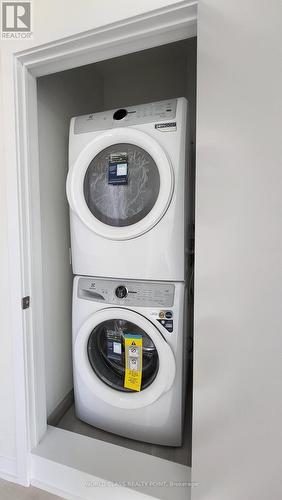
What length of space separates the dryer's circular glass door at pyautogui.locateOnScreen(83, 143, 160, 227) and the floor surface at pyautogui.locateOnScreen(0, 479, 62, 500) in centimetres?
121

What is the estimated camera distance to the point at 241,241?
1.58 ft

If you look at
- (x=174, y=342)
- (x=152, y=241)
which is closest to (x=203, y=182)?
(x=152, y=241)

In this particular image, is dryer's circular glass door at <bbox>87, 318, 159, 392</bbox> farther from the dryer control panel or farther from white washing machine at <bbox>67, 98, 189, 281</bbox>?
white washing machine at <bbox>67, 98, 189, 281</bbox>

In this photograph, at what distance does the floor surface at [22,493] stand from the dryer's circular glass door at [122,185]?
1.21 meters

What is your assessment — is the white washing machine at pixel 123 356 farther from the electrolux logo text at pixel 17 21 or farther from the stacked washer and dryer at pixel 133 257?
the electrolux logo text at pixel 17 21

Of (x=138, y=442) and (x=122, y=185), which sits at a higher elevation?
(x=122, y=185)

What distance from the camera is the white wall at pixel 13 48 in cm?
82

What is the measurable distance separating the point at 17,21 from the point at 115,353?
1501 millimetres

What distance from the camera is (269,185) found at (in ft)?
1.27

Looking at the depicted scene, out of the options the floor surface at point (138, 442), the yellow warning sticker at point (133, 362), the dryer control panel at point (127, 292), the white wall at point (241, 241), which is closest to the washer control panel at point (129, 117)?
the white wall at point (241, 241)

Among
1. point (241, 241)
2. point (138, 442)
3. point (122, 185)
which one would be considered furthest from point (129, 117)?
point (138, 442)

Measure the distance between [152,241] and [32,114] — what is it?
2.48 ft

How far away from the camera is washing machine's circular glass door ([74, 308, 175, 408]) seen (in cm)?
113

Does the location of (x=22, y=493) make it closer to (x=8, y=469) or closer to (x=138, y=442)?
(x=8, y=469)
